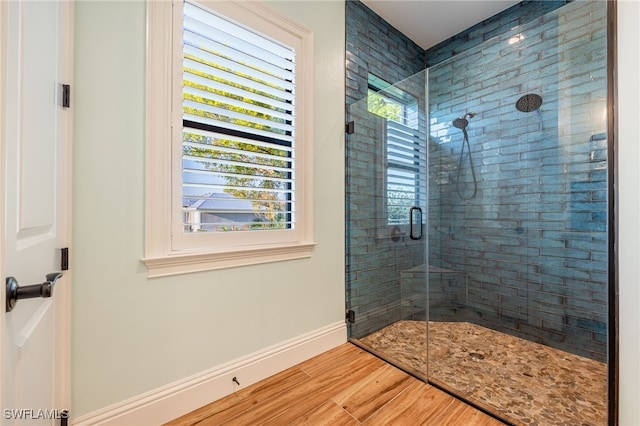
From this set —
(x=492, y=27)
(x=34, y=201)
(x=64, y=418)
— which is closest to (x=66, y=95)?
(x=34, y=201)

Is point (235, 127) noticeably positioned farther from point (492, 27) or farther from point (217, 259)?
point (492, 27)

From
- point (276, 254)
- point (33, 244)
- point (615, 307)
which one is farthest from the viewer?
point (276, 254)

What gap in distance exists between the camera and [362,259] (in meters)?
2.29

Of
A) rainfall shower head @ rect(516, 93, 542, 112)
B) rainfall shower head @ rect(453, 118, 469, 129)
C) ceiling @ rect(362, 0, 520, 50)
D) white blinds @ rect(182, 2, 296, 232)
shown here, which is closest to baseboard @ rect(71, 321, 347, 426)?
white blinds @ rect(182, 2, 296, 232)

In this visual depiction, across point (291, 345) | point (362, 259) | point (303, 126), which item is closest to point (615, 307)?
point (362, 259)

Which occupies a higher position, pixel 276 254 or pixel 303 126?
pixel 303 126

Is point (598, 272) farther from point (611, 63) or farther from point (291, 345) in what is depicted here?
point (291, 345)

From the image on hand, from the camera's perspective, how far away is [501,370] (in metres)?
1.72

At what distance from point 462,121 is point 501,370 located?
1.81m

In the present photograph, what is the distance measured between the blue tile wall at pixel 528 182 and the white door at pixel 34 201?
2.10 meters

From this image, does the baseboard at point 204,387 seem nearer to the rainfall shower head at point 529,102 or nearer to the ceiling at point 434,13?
the rainfall shower head at point 529,102

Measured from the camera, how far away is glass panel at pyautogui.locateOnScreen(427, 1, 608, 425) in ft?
4.86

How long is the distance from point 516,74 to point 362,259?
1797 millimetres

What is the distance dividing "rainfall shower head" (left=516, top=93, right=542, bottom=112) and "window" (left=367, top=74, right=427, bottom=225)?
0.75 m
